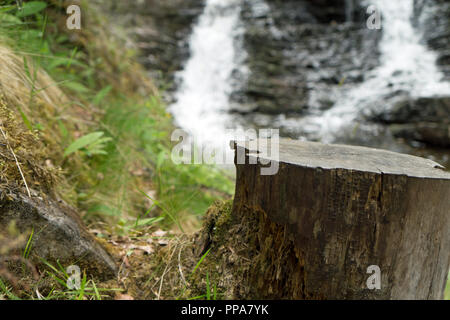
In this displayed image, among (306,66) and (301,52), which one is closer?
(306,66)

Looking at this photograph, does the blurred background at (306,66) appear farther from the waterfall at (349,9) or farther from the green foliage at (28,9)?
the green foliage at (28,9)

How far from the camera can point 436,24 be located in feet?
31.0

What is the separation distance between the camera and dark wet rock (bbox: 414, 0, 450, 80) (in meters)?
8.58

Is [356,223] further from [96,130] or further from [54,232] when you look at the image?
[96,130]

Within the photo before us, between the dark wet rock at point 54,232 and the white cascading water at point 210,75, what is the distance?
4.71 metres

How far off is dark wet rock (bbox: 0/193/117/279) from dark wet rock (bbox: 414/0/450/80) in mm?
8960

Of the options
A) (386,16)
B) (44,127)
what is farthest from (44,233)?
(386,16)

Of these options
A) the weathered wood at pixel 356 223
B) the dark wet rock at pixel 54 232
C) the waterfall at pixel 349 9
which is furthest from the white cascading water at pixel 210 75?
the weathered wood at pixel 356 223

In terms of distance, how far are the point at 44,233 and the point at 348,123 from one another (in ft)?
22.5

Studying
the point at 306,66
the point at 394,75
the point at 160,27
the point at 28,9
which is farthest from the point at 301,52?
the point at 28,9

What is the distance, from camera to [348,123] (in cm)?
739

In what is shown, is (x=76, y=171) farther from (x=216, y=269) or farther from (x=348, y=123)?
(x=348, y=123)

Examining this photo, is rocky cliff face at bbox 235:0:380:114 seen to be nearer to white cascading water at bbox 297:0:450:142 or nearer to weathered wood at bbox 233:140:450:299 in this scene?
white cascading water at bbox 297:0:450:142

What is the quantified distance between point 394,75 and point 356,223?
26.8 ft
